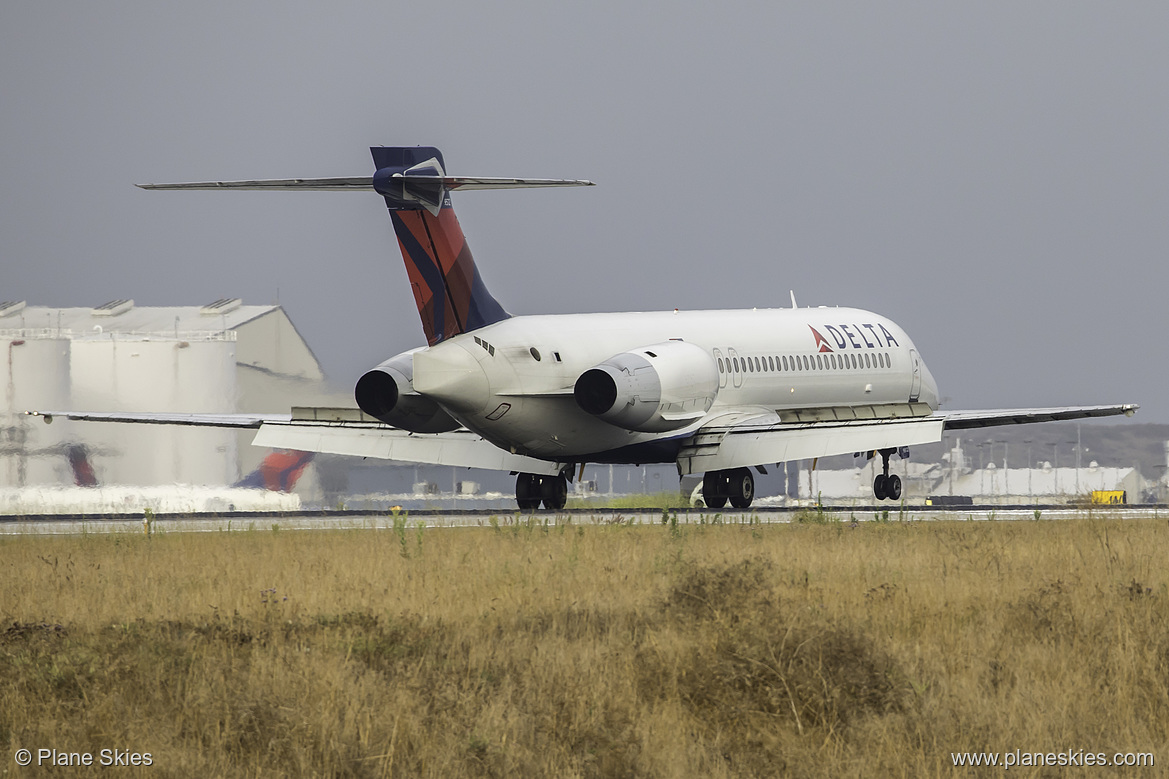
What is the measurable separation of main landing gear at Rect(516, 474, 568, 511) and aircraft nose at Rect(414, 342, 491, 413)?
5332 millimetres

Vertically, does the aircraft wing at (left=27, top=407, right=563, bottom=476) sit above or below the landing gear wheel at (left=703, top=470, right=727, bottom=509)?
above

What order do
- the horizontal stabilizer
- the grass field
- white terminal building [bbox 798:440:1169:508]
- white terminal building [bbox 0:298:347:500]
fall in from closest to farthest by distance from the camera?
the grass field → the horizontal stabilizer → white terminal building [bbox 0:298:347:500] → white terminal building [bbox 798:440:1169:508]

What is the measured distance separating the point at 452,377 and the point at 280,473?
61.9 feet

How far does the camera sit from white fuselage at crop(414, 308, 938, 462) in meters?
25.8

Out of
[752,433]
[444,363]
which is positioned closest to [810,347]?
[752,433]

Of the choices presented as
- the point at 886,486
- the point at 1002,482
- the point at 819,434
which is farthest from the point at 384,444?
the point at 1002,482

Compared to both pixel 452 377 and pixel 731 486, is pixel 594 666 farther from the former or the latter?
pixel 731 486

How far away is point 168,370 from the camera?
55781 mm

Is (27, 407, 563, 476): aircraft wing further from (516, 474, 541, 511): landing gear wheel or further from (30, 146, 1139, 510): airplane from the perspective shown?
(516, 474, 541, 511): landing gear wheel

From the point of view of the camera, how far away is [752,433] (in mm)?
28453

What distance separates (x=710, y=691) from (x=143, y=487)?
2981 cm

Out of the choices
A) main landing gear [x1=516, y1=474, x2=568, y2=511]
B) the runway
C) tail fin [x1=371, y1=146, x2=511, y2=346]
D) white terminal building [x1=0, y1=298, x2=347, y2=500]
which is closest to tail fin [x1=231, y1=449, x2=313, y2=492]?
white terminal building [x1=0, y1=298, x2=347, y2=500]

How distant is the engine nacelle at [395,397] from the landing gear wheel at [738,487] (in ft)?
21.9

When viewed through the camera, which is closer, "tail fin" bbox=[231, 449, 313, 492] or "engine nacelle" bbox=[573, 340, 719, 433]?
"engine nacelle" bbox=[573, 340, 719, 433]
